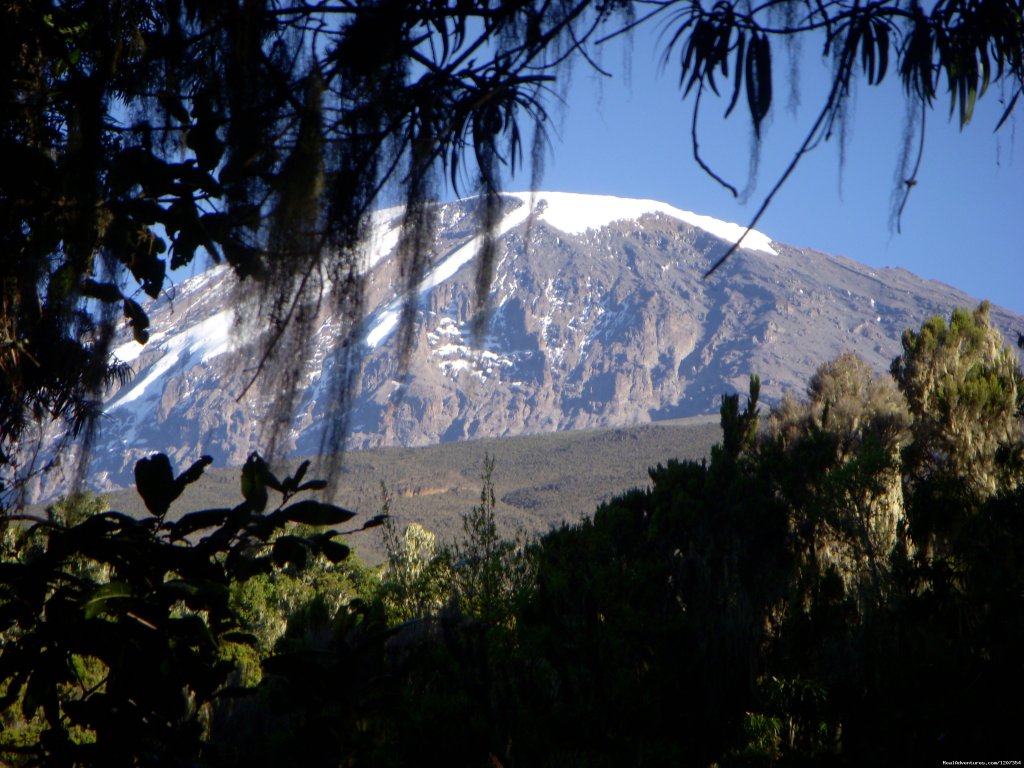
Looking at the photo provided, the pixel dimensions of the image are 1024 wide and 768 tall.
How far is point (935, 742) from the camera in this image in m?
2.70

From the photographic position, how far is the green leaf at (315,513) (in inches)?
76.0

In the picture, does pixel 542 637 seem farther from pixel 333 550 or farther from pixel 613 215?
pixel 613 215

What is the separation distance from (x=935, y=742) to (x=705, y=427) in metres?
52.8

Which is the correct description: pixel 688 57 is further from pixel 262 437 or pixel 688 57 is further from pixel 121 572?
pixel 121 572

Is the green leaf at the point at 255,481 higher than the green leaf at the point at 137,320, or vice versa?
the green leaf at the point at 137,320

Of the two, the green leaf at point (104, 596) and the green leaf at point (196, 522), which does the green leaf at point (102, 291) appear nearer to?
the green leaf at point (196, 522)

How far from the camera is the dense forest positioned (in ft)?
6.06

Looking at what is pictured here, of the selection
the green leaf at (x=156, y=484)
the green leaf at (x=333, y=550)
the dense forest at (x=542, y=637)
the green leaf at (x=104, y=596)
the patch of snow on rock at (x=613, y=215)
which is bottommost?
the dense forest at (x=542, y=637)

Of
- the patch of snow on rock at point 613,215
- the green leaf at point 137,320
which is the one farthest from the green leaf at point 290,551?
the patch of snow on rock at point 613,215

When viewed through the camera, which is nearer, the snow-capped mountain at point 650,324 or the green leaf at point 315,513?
Answer: the green leaf at point 315,513

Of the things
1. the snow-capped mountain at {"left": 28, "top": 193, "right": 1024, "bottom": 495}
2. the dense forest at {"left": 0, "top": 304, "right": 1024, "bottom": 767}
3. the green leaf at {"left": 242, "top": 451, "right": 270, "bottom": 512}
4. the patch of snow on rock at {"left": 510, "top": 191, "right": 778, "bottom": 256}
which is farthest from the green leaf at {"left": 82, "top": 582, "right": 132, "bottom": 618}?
the patch of snow on rock at {"left": 510, "top": 191, "right": 778, "bottom": 256}

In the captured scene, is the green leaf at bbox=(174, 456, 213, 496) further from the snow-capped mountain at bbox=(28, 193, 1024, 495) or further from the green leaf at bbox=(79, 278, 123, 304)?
the snow-capped mountain at bbox=(28, 193, 1024, 495)

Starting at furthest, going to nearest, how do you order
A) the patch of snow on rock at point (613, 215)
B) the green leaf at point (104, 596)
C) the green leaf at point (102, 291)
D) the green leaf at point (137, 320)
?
the patch of snow on rock at point (613, 215) < the green leaf at point (137, 320) < the green leaf at point (102, 291) < the green leaf at point (104, 596)

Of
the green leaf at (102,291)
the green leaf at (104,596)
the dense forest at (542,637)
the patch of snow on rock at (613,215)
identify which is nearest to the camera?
the green leaf at (104,596)
